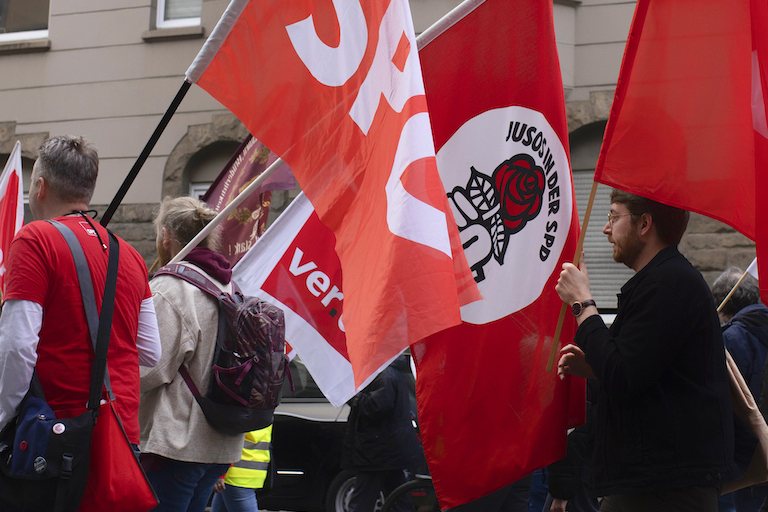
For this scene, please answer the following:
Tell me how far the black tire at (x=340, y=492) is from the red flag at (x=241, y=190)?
84.6 inches

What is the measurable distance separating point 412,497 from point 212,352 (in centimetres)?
304

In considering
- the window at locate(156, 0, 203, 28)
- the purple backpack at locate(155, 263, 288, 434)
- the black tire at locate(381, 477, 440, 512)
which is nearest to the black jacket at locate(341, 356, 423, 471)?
the black tire at locate(381, 477, 440, 512)

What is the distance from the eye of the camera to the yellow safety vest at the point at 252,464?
14.9ft

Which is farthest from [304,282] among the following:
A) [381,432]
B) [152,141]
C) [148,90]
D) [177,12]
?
[177,12]

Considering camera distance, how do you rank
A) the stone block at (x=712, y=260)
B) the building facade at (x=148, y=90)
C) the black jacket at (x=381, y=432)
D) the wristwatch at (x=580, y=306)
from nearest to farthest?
1. the wristwatch at (x=580, y=306)
2. the black jacket at (x=381, y=432)
3. the stone block at (x=712, y=260)
4. the building facade at (x=148, y=90)

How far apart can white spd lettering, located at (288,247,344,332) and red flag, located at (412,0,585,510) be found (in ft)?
2.12

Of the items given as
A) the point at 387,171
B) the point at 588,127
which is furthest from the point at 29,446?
the point at 588,127

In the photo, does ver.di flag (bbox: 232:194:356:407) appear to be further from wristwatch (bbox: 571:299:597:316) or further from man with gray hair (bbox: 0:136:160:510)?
wristwatch (bbox: 571:299:597:316)

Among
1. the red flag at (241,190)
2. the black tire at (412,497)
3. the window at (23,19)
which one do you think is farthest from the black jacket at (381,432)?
the window at (23,19)

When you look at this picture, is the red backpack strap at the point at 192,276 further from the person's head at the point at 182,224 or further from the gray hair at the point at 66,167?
the gray hair at the point at 66,167

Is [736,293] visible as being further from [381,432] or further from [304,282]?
[304,282]

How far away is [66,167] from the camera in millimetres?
2871

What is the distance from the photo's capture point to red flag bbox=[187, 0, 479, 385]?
2475 mm

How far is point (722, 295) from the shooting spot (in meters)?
5.39
